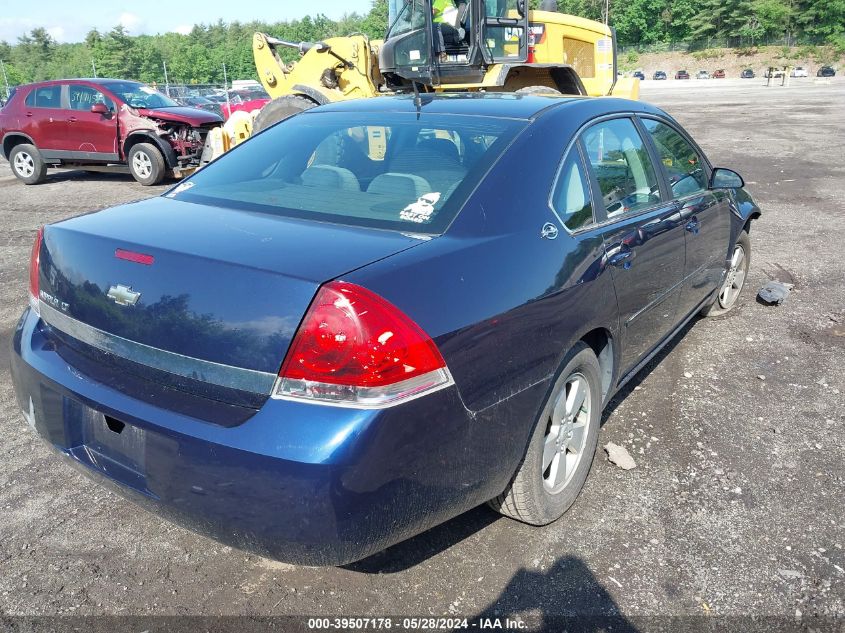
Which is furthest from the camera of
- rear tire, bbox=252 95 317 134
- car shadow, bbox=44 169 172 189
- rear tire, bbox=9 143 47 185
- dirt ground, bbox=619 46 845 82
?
dirt ground, bbox=619 46 845 82

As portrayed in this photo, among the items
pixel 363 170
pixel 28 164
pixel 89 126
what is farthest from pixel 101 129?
pixel 363 170

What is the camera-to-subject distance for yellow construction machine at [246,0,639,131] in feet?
31.6

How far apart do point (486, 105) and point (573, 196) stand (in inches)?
26.5

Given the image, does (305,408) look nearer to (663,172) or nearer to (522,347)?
(522,347)

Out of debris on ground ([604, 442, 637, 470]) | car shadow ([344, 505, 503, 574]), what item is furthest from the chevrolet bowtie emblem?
debris on ground ([604, 442, 637, 470])

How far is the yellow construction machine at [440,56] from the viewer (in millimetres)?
9633

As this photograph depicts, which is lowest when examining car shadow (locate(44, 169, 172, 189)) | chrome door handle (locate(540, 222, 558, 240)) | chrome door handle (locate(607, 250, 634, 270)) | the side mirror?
chrome door handle (locate(607, 250, 634, 270))

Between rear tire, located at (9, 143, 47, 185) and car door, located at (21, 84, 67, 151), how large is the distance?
0.19 metres

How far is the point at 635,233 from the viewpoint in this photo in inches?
125

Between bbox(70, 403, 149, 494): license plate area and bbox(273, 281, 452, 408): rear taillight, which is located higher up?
bbox(273, 281, 452, 408): rear taillight

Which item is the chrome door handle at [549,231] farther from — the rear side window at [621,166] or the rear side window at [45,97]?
the rear side window at [45,97]

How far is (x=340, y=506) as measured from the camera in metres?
1.90

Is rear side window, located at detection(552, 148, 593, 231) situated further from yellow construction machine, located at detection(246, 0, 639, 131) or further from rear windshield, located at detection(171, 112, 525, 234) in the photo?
yellow construction machine, located at detection(246, 0, 639, 131)

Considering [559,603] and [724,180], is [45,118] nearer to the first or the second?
[724,180]
